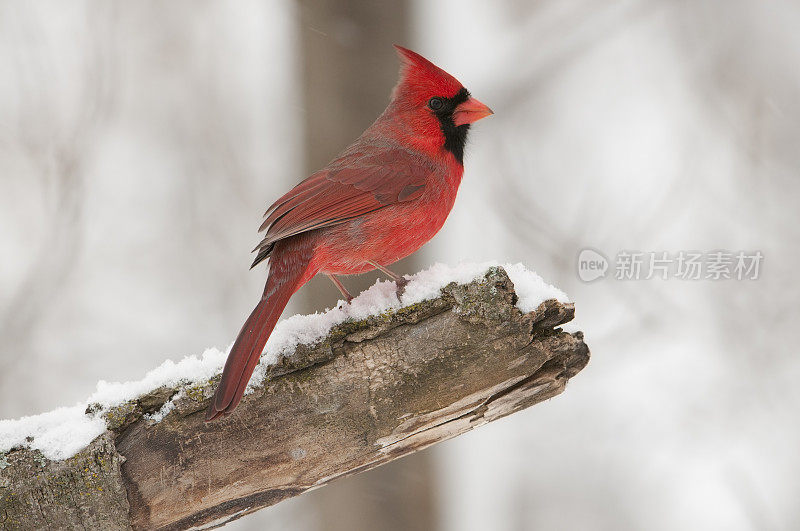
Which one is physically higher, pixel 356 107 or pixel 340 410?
pixel 356 107

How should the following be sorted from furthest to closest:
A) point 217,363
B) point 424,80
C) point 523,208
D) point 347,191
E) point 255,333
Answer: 1. point 523,208
2. point 424,80
3. point 347,191
4. point 217,363
5. point 255,333

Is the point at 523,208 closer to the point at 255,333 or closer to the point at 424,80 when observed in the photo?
the point at 424,80

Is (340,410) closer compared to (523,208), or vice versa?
(340,410)

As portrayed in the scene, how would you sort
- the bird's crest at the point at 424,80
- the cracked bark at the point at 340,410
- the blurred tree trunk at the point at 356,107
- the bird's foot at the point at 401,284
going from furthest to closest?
the blurred tree trunk at the point at 356,107 < the bird's crest at the point at 424,80 < the bird's foot at the point at 401,284 < the cracked bark at the point at 340,410

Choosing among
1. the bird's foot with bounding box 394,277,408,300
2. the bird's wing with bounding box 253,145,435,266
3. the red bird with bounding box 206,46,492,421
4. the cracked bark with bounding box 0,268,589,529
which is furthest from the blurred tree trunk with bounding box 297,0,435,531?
the cracked bark with bounding box 0,268,589,529

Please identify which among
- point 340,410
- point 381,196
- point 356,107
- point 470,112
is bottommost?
point 340,410

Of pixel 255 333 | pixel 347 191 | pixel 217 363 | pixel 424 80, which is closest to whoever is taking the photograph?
pixel 255 333

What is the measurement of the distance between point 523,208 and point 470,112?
147 centimetres

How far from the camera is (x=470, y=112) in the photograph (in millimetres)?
2285

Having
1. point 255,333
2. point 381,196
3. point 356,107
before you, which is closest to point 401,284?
point 381,196

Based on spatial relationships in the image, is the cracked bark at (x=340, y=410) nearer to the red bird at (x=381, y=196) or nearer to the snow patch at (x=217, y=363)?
the snow patch at (x=217, y=363)

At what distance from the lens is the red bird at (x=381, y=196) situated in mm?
2006

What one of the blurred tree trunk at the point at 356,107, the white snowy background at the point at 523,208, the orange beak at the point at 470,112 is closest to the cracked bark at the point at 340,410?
the orange beak at the point at 470,112

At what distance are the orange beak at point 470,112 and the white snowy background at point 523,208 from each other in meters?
1.02
